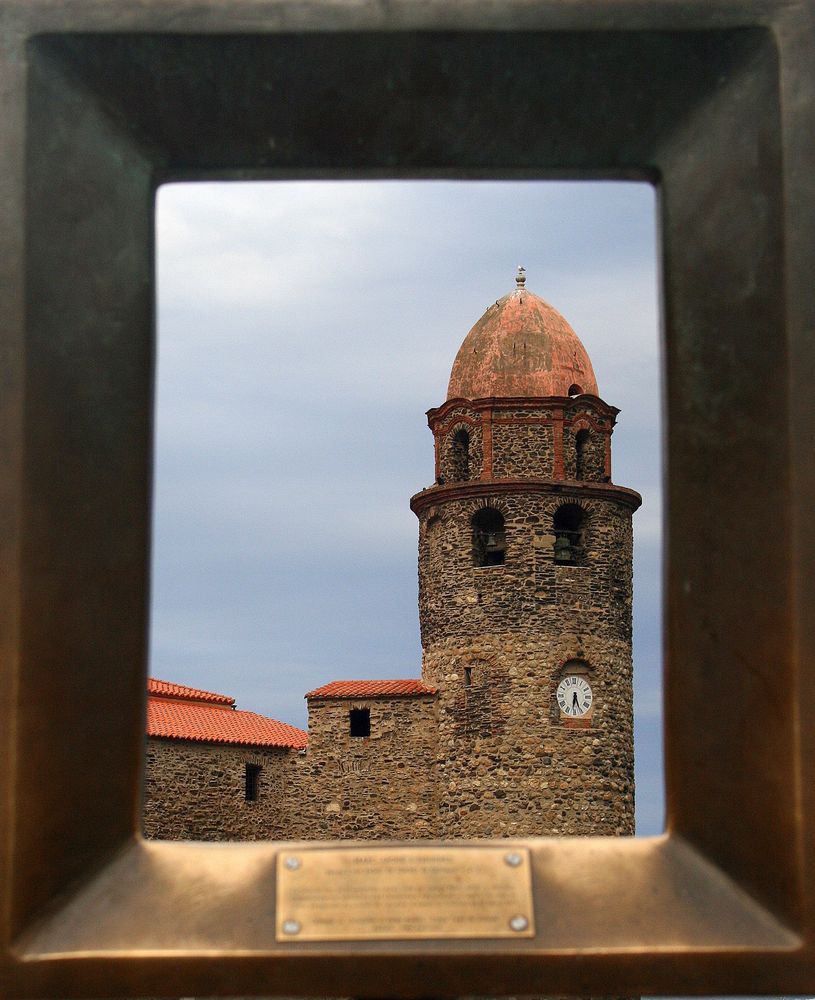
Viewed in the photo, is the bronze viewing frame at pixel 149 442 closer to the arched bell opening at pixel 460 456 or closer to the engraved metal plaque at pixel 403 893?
the engraved metal plaque at pixel 403 893

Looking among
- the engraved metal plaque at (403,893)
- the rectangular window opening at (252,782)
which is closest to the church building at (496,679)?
the rectangular window opening at (252,782)

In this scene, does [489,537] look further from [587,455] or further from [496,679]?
[496,679]

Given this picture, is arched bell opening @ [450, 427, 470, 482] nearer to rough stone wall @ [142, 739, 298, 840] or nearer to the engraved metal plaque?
rough stone wall @ [142, 739, 298, 840]

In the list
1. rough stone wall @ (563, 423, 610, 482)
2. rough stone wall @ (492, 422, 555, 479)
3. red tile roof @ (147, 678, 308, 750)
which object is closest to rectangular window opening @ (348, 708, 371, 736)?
red tile roof @ (147, 678, 308, 750)

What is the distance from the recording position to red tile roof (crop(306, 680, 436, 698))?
19.5 meters

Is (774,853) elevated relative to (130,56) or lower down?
lower down

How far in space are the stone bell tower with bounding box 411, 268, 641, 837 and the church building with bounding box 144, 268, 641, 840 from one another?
2cm

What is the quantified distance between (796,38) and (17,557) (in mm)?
1709

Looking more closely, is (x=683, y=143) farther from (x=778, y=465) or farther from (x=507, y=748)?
(x=507, y=748)

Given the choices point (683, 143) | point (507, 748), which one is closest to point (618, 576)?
point (507, 748)

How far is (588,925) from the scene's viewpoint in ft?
7.78

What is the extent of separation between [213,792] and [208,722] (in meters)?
1.14

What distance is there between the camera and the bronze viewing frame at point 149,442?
234 centimetres

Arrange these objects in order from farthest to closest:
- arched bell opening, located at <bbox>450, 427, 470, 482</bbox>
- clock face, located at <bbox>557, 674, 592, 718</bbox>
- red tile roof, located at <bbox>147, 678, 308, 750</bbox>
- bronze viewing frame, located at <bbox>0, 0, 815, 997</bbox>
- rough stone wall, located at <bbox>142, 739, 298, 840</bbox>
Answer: arched bell opening, located at <bbox>450, 427, 470, 482</bbox>
clock face, located at <bbox>557, 674, 592, 718</bbox>
red tile roof, located at <bbox>147, 678, 308, 750</bbox>
rough stone wall, located at <bbox>142, 739, 298, 840</bbox>
bronze viewing frame, located at <bbox>0, 0, 815, 997</bbox>
